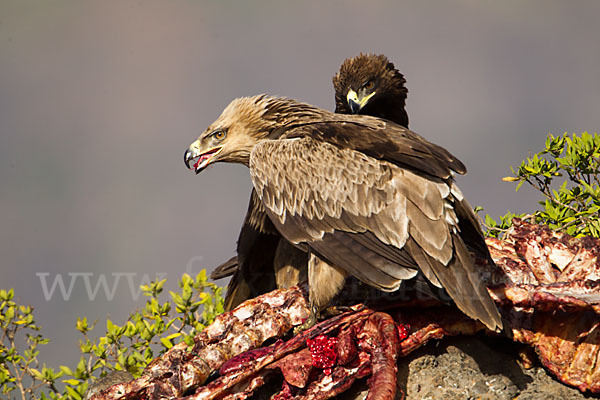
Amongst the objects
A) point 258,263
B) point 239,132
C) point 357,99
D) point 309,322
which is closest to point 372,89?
point 357,99

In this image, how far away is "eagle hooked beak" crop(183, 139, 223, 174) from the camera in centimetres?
578

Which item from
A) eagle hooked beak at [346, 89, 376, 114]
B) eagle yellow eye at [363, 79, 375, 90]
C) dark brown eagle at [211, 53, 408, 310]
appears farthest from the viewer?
eagle yellow eye at [363, 79, 375, 90]

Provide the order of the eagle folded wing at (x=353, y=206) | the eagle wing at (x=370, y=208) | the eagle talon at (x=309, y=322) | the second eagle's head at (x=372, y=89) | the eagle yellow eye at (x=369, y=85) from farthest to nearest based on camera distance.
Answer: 1. the eagle yellow eye at (x=369, y=85)
2. the second eagle's head at (x=372, y=89)
3. the eagle talon at (x=309, y=322)
4. the eagle folded wing at (x=353, y=206)
5. the eagle wing at (x=370, y=208)

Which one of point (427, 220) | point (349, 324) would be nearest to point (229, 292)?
point (349, 324)

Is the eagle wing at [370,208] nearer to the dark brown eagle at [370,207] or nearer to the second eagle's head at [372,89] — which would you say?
the dark brown eagle at [370,207]

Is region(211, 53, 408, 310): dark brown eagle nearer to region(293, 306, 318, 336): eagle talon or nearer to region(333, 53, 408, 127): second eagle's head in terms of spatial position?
region(293, 306, 318, 336): eagle talon

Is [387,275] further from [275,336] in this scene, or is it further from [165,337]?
[165,337]

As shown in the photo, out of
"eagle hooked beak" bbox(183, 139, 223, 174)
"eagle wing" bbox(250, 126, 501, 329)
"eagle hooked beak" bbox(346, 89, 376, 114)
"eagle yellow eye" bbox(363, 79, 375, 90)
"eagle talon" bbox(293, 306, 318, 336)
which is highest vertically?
"eagle yellow eye" bbox(363, 79, 375, 90)

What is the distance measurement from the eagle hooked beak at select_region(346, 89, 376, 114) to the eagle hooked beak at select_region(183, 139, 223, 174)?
2.65m

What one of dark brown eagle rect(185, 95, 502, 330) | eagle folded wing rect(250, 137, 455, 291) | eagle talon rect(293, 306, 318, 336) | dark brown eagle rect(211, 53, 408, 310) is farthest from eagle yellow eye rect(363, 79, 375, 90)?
eagle talon rect(293, 306, 318, 336)

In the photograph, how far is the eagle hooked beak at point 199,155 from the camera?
5.78 m

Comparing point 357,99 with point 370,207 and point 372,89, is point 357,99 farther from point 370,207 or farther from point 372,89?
point 370,207

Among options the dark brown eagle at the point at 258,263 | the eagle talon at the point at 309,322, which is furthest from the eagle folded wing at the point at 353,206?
the dark brown eagle at the point at 258,263

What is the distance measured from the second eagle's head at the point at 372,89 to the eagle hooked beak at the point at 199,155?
2.73 meters
